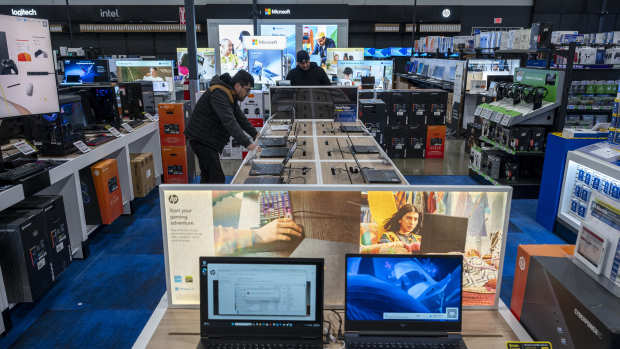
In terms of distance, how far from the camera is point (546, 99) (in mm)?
5309

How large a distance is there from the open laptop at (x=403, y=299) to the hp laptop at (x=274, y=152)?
219 centimetres

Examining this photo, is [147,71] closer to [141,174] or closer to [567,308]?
[141,174]

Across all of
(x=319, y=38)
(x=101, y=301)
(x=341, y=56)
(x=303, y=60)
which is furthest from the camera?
(x=319, y=38)

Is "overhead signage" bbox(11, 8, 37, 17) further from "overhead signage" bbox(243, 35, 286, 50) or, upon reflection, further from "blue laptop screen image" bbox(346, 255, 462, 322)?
"blue laptop screen image" bbox(346, 255, 462, 322)

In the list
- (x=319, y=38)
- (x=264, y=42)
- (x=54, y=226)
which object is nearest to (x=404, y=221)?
(x=54, y=226)

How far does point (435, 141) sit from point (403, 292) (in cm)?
668

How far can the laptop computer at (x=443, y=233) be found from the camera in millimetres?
1721

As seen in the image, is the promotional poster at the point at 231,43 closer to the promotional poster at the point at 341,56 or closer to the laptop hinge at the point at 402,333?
the promotional poster at the point at 341,56

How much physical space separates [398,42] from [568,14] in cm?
586

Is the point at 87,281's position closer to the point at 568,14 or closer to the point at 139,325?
the point at 139,325

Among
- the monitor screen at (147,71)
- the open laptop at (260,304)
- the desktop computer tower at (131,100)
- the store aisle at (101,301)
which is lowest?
the store aisle at (101,301)

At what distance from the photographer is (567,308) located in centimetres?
151

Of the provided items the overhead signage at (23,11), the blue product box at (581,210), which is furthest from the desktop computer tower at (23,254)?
the overhead signage at (23,11)

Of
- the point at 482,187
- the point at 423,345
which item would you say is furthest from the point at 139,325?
the point at 482,187
